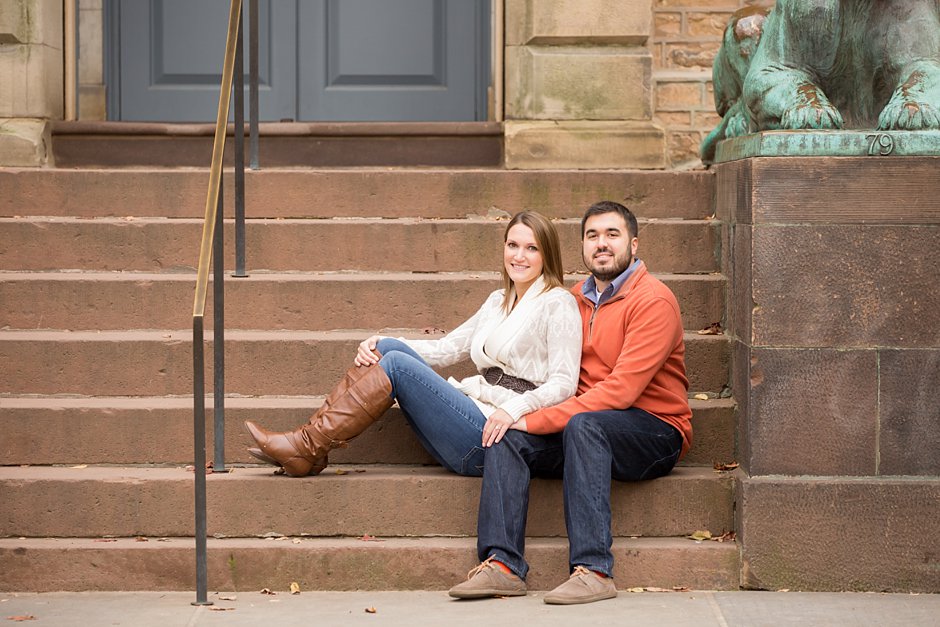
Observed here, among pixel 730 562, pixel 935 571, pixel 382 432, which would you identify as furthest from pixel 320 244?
pixel 935 571

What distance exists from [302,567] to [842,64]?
2803 mm

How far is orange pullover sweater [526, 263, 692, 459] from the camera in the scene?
15.6 feet

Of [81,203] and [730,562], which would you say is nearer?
[730,562]

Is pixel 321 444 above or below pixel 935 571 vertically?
above

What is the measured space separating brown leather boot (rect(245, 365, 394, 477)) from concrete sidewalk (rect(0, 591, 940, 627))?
1.60ft

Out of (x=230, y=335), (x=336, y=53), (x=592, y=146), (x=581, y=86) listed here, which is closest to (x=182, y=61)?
(x=336, y=53)

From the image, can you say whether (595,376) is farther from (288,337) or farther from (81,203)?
(81,203)

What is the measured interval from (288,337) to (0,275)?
132 centimetres

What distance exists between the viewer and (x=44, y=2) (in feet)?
23.5

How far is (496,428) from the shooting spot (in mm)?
4742

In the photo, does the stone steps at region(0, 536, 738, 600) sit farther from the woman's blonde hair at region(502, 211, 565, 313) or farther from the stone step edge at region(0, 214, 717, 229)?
the stone step edge at region(0, 214, 717, 229)

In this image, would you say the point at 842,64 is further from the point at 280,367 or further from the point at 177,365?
the point at 177,365

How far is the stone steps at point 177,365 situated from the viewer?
5387mm

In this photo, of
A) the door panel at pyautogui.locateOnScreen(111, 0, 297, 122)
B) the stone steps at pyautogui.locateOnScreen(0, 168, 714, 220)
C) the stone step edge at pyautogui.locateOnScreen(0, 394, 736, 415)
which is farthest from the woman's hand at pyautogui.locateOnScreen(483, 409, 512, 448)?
Answer: the door panel at pyautogui.locateOnScreen(111, 0, 297, 122)
